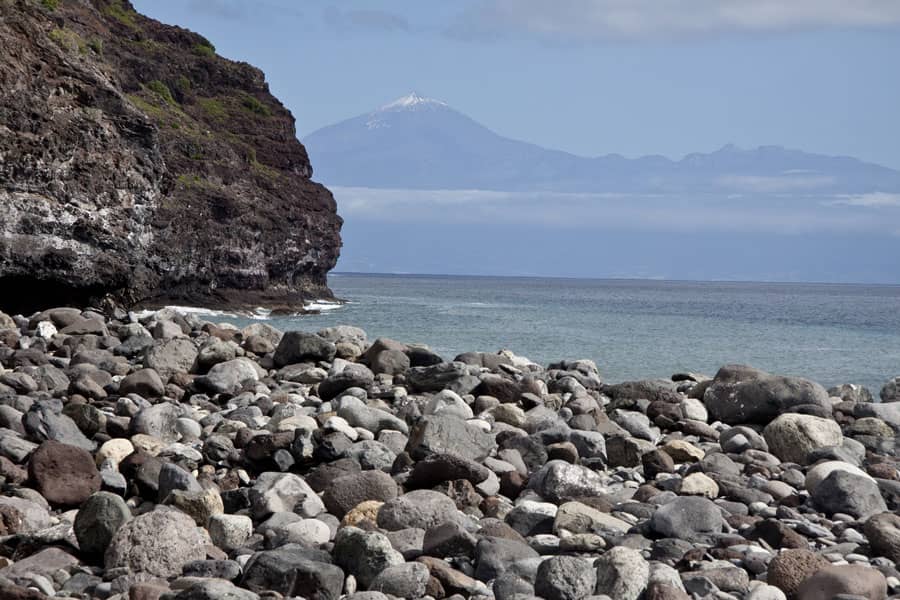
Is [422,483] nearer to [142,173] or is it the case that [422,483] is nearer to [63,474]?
[63,474]

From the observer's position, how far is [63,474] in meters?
7.34

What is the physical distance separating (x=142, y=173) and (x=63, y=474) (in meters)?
26.5

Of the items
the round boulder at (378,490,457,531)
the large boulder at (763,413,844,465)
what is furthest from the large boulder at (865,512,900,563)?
the large boulder at (763,413,844,465)

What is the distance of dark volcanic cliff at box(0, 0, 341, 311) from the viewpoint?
27.1m

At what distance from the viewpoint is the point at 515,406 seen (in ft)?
35.4

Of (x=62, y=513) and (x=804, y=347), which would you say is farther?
(x=804, y=347)

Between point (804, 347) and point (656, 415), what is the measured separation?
34800 mm

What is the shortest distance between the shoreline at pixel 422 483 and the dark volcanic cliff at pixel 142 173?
1551 cm

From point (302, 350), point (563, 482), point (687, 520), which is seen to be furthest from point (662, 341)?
point (687, 520)

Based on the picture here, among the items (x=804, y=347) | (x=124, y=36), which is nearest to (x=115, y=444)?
(x=804, y=347)

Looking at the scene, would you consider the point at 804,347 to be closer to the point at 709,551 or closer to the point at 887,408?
the point at 887,408

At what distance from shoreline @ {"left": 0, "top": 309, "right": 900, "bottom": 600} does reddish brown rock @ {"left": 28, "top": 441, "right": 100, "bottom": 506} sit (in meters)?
0.01

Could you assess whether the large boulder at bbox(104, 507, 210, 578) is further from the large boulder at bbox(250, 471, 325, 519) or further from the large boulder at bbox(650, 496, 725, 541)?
the large boulder at bbox(650, 496, 725, 541)

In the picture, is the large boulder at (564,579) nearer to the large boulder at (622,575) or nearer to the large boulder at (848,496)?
the large boulder at (622,575)
